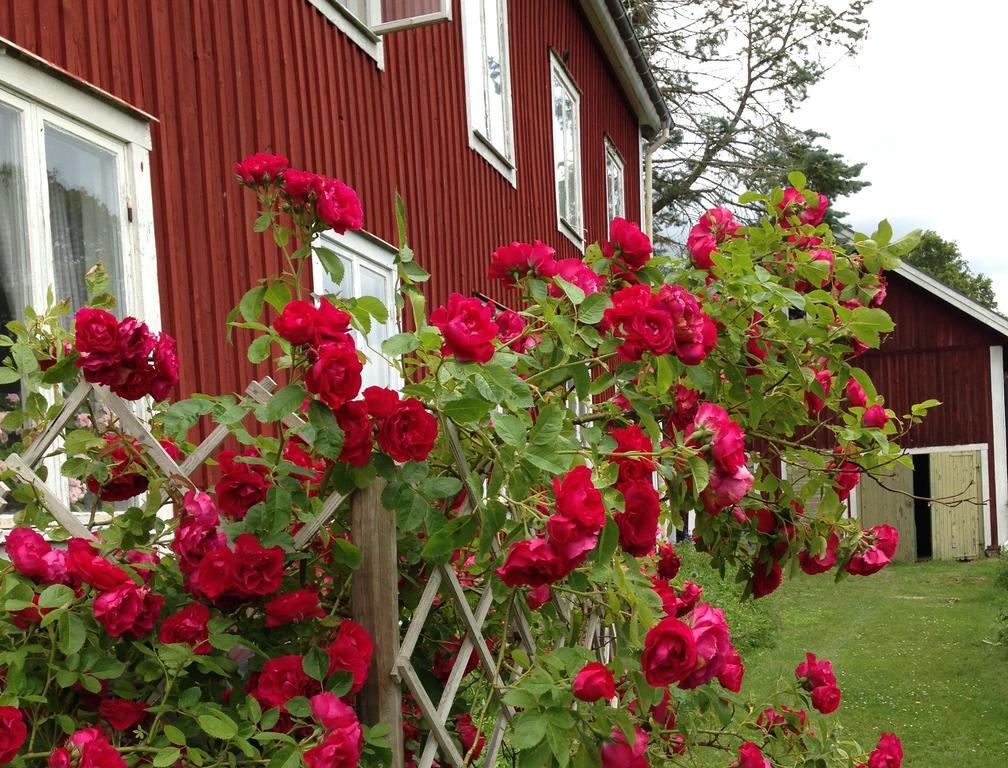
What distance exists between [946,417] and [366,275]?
16.0 metres

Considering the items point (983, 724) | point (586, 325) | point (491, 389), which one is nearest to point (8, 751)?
point (491, 389)

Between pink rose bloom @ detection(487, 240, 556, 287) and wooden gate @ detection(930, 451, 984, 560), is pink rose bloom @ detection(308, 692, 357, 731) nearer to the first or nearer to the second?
pink rose bloom @ detection(487, 240, 556, 287)

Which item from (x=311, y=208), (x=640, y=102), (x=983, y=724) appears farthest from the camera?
(x=640, y=102)

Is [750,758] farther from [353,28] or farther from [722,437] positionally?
[353,28]

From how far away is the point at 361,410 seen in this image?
1.56m

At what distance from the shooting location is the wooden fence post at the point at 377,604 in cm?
A: 176

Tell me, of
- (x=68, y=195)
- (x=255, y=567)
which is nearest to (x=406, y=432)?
(x=255, y=567)

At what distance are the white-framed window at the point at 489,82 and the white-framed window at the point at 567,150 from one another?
1.52 m

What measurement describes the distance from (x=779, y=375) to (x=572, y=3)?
8796mm

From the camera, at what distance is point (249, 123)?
4.53m

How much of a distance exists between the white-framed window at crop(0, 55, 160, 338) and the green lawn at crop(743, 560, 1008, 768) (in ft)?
18.1

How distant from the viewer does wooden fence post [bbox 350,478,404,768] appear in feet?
5.77

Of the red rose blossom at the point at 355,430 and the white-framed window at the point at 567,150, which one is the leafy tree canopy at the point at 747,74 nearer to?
the white-framed window at the point at 567,150

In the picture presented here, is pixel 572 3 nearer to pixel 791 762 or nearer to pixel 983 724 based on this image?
pixel 983 724
